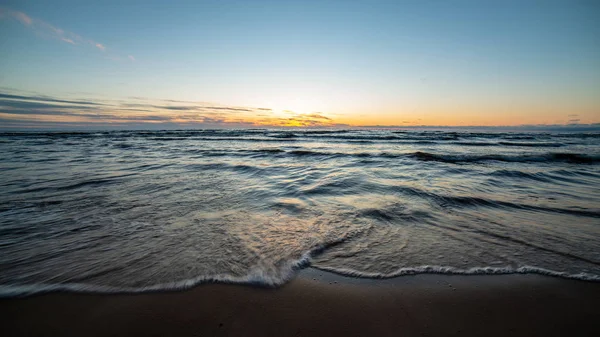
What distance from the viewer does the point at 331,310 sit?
82.4 inches

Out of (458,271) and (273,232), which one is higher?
(458,271)

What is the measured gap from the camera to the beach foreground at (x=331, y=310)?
188 cm

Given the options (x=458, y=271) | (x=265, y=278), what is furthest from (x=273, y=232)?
(x=458, y=271)

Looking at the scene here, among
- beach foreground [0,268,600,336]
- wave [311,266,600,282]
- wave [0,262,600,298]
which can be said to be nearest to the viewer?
beach foreground [0,268,600,336]

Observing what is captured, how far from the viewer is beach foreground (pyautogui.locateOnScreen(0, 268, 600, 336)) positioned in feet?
6.18

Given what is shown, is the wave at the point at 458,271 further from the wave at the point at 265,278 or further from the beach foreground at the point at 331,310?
the beach foreground at the point at 331,310

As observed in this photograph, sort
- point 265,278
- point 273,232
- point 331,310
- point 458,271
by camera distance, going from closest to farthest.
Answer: point 331,310
point 265,278
point 458,271
point 273,232

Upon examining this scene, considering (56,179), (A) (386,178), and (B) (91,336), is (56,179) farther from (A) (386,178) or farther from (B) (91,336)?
(A) (386,178)

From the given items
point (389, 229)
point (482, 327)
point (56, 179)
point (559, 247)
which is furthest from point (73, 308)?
point (56, 179)

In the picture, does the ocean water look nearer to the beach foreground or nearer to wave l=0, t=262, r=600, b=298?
wave l=0, t=262, r=600, b=298

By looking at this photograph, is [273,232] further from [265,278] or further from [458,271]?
[458,271]

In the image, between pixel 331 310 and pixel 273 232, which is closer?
pixel 331 310

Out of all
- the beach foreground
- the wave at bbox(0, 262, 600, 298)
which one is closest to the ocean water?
the wave at bbox(0, 262, 600, 298)

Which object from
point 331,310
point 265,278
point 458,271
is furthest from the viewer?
point 458,271
